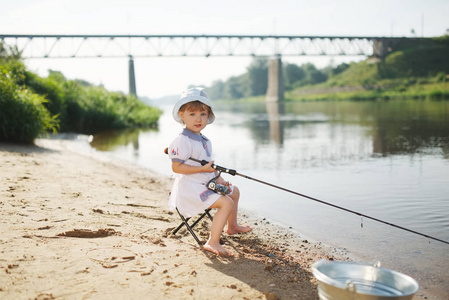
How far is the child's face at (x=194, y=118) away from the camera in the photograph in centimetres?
411

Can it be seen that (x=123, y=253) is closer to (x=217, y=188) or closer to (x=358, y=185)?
(x=217, y=188)

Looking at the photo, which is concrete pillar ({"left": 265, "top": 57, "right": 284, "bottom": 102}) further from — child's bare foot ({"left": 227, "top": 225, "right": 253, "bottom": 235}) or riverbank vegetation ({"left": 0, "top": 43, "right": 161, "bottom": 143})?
child's bare foot ({"left": 227, "top": 225, "right": 253, "bottom": 235})

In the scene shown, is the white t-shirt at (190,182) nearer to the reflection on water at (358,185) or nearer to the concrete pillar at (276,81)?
the reflection on water at (358,185)

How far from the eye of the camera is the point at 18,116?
10500 mm

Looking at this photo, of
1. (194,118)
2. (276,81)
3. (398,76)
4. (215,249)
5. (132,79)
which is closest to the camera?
(215,249)

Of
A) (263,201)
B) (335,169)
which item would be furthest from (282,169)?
(263,201)

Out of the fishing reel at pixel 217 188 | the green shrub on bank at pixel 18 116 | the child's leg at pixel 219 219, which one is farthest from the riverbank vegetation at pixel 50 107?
the child's leg at pixel 219 219

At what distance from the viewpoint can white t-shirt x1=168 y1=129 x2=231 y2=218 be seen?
4004 millimetres

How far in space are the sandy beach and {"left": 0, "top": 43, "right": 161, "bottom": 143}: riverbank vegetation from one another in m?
4.69

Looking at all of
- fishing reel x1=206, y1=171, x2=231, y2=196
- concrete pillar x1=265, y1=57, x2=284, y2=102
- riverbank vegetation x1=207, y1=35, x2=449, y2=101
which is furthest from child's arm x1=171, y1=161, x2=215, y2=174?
concrete pillar x1=265, y1=57, x2=284, y2=102

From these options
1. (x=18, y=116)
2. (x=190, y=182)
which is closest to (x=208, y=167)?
(x=190, y=182)

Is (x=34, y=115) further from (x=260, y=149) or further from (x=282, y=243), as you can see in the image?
(x=282, y=243)

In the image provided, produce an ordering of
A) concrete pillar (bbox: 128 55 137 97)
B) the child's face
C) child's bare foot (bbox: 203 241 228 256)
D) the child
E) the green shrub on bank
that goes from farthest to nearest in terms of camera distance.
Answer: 1. concrete pillar (bbox: 128 55 137 97)
2. the green shrub on bank
3. the child's face
4. the child
5. child's bare foot (bbox: 203 241 228 256)

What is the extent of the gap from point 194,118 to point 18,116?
A: 7.91m
